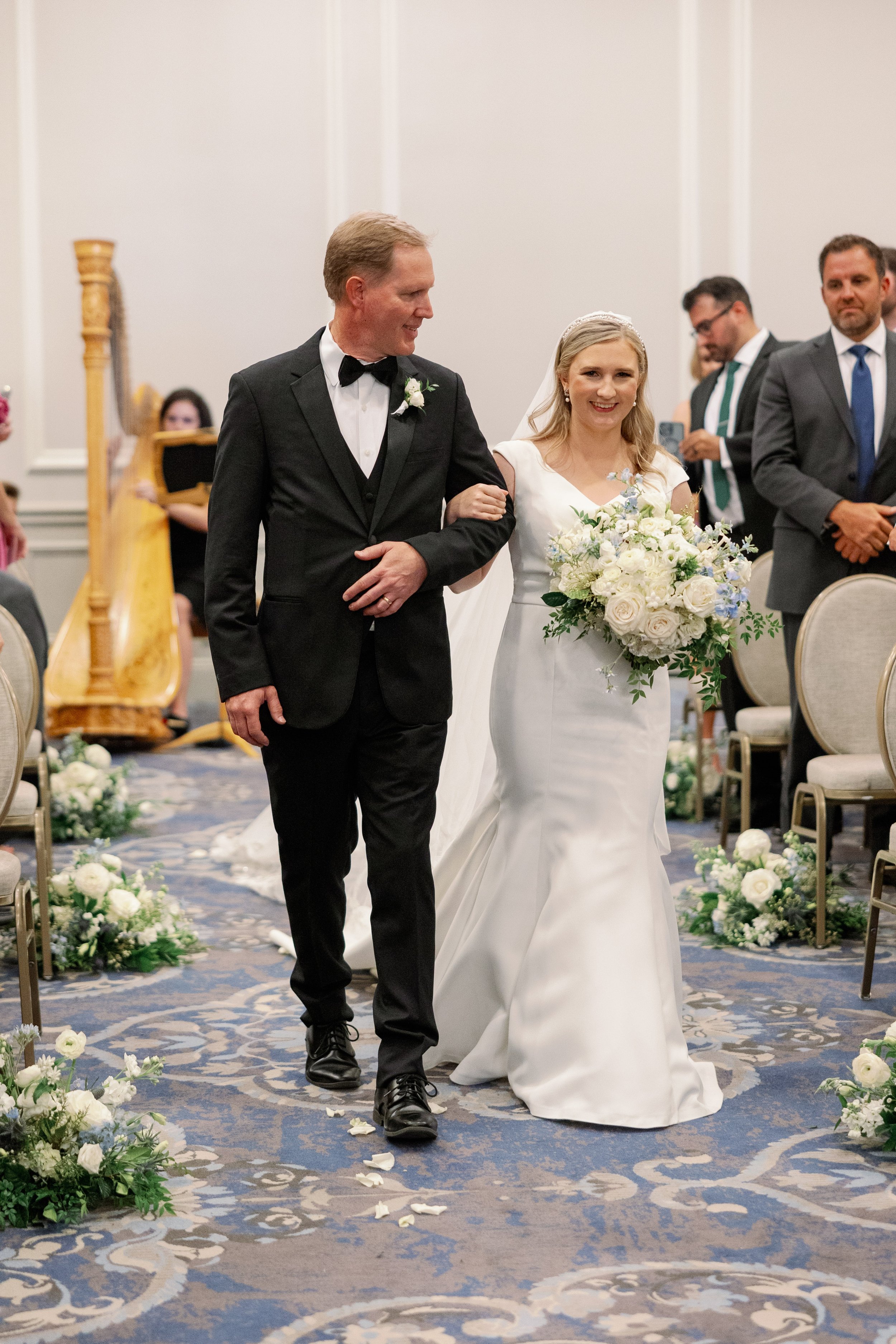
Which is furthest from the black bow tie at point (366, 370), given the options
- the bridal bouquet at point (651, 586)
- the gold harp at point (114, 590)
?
the gold harp at point (114, 590)

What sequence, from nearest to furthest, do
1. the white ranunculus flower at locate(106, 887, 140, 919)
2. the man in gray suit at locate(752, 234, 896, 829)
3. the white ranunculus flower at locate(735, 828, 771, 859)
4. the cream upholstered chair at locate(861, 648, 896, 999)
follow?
the cream upholstered chair at locate(861, 648, 896, 999) < the white ranunculus flower at locate(106, 887, 140, 919) < the white ranunculus flower at locate(735, 828, 771, 859) < the man in gray suit at locate(752, 234, 896, 829)

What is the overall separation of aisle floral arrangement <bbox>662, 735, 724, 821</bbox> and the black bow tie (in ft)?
10.9

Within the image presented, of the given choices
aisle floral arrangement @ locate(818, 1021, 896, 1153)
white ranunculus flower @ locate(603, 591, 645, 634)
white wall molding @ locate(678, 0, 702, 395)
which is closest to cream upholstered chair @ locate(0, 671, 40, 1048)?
white ranunculus flower @ locate(603, 591, 645, 634)

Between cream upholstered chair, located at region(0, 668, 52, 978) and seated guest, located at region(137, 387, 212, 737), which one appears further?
seated guest, located at region(137, 387, 212, 737)

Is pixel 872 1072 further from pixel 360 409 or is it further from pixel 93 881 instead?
pixel 93 881

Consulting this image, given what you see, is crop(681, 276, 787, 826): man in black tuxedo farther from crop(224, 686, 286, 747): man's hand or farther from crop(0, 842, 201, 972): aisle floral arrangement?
crop(224, 686, 286, 747): man's hand

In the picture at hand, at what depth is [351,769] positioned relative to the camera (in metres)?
3.12

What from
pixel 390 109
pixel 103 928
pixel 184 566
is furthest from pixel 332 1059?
pixel 390 109

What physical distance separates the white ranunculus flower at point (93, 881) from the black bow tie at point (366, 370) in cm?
183

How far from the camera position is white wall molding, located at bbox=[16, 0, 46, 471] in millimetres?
9281

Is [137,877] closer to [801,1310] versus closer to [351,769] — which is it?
[351,769]

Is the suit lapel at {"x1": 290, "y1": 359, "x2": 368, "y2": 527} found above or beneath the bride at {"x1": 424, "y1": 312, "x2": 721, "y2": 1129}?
above

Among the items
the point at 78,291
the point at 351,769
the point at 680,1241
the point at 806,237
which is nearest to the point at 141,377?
the point at 78,291

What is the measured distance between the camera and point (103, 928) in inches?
167
